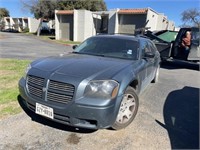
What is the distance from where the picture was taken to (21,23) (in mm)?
55469

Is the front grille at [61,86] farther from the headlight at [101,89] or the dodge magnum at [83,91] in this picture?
the headlight at [101,89]

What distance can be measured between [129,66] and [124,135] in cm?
122

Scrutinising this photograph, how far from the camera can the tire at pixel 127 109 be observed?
10.7 ft

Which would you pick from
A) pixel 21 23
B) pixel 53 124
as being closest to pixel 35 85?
pixel 53 124

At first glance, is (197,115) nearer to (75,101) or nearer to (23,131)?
(75,101)

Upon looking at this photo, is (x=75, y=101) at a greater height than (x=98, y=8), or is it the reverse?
(x=98, y=8)

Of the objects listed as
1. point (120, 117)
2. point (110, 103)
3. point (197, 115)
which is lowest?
point (197, 115)

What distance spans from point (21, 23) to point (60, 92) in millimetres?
59018

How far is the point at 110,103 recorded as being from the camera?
2.81m

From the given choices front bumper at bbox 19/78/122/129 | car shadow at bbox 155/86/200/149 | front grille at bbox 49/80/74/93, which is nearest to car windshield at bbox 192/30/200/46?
car shadow at bbox 155/86/200/149

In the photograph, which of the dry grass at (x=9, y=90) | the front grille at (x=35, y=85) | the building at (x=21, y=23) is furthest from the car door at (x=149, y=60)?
the building at (x=21, y=23)

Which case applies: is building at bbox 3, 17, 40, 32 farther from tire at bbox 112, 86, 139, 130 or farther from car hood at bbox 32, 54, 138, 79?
tire at bbox 112, 86, 139, 130

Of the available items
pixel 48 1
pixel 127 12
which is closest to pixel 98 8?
pixel 48 1

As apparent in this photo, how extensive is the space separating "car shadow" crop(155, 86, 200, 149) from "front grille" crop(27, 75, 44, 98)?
2.27 meters
